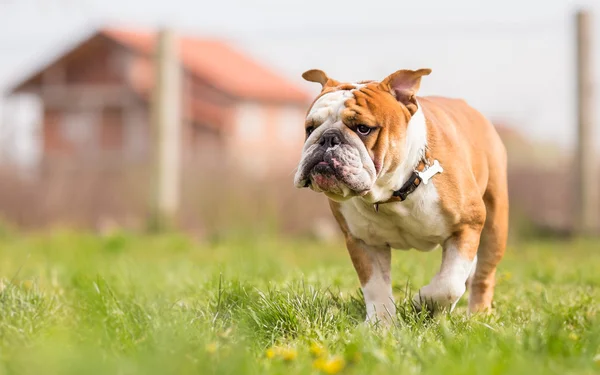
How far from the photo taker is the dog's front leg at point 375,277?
12.2 feet

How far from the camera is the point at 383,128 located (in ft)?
11.5

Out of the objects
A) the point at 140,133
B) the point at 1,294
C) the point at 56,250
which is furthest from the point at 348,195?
the point at 140,133

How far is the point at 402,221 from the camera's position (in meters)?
3.75

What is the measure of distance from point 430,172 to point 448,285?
51cm

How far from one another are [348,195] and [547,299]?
4.47 ft

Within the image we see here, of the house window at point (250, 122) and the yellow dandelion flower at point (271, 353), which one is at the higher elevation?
the house window at point (250, 122)

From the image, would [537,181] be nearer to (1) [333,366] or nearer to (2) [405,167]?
(2) [405,167]

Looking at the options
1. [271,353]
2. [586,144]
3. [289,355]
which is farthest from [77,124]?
[289,355]

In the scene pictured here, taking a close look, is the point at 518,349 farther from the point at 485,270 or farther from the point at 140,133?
the point at 140,133

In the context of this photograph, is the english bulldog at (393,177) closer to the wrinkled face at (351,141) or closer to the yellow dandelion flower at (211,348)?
the wrinkled face at (351,141)

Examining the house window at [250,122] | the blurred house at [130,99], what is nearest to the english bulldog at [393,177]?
the blurred house at [130,99]

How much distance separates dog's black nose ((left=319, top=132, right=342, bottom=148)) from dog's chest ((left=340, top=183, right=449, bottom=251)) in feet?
1.46

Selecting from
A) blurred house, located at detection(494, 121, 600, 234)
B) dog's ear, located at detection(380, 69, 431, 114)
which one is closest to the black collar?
dog's ear, located at detection(380, 69, 431, 114)

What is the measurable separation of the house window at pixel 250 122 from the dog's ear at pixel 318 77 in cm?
2496
